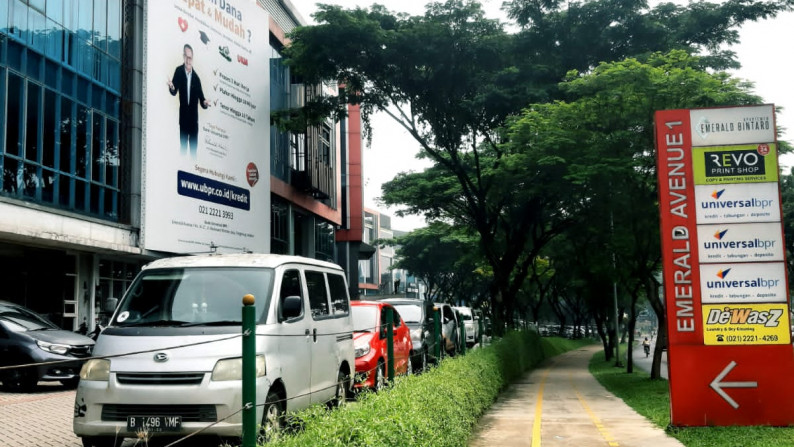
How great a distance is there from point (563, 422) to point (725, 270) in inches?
145

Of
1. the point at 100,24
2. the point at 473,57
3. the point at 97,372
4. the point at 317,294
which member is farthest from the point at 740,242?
the point at 100,24

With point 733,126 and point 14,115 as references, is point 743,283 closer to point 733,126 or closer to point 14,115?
point 733,126

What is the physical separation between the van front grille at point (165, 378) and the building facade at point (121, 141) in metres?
9.40

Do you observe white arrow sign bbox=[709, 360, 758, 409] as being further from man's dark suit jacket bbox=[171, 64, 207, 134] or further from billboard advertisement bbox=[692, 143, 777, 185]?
man's dark suit jacket bbox=[171, 64, 207, 134]

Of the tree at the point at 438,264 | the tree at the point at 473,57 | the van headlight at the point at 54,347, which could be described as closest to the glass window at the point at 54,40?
the tree at the point at 473,57

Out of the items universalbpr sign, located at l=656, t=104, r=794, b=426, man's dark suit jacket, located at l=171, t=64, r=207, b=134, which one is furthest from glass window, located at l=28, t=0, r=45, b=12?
universalbpr sign, located at l=656, t=104, r=794, b=426

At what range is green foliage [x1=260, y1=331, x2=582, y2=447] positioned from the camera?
5.66 m

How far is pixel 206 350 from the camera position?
7.15 metres

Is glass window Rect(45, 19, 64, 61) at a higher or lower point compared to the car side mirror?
higher

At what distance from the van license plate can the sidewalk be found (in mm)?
4695

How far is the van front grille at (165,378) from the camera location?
6.95 metres

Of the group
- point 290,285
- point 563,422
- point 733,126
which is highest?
point 733,126

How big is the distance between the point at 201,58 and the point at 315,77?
480 cm

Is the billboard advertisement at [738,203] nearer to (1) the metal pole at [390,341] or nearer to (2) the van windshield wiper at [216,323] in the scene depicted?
(1) the metal pole at [390,341]
